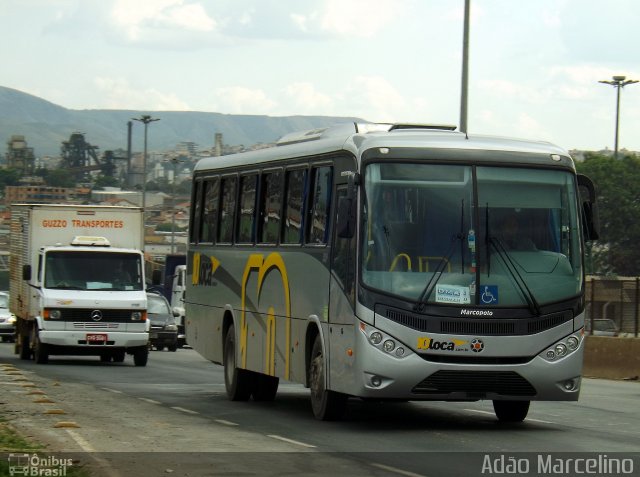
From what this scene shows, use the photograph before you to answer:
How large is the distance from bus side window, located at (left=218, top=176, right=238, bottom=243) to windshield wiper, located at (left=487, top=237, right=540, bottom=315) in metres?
6.10

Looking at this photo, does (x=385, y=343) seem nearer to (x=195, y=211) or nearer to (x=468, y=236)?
(x=468, y=236)

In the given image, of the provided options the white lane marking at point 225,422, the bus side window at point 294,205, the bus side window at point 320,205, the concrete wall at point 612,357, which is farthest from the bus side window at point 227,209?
the concrete wall at point 612,357

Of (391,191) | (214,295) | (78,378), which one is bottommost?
(78,378)

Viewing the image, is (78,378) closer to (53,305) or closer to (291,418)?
(53,305)

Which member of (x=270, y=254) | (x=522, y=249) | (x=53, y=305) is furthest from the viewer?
(x=53, y=305)

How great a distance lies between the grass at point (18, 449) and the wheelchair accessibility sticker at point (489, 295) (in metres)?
4.71

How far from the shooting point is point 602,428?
1686 cm

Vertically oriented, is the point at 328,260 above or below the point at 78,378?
above

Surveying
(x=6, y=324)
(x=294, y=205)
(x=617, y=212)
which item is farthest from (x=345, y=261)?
(x=617, y=212)

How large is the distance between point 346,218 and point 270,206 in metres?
3.95

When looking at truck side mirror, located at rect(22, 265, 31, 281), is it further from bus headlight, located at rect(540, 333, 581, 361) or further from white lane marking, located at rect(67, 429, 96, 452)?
bus headlight, located at rect(540, 333, 581, 361)

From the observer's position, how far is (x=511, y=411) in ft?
57.2

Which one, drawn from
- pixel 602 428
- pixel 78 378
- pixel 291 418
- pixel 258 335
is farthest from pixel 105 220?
pixel 602 428

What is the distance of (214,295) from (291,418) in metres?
4.75
